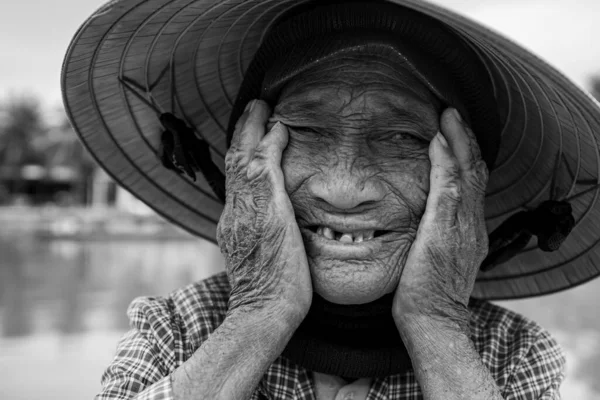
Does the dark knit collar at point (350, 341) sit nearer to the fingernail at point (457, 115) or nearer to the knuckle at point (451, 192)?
the knuckle at point (451, 192)

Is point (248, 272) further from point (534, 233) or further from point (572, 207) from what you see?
point (572, 207)

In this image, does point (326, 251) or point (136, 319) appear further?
point (136, 319)

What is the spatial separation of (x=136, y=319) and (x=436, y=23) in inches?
36.7

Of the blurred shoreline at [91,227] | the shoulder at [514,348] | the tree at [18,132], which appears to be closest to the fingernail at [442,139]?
the shoulder at [514,348]

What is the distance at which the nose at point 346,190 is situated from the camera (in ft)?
4.45

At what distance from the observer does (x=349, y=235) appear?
4.55 feet

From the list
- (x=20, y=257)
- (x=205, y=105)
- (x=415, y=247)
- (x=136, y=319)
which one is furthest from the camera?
(x=20, y=257)

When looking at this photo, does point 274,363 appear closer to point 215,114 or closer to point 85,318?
point 215,114

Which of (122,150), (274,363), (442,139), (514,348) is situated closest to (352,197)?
(442,139)

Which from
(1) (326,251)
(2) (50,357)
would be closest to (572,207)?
(1) (326,251)

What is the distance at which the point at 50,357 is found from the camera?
229 inches

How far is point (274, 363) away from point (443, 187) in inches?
22.6

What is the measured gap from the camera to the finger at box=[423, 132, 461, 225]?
4.45 ft

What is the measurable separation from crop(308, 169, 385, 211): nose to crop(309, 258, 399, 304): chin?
0.12 m
